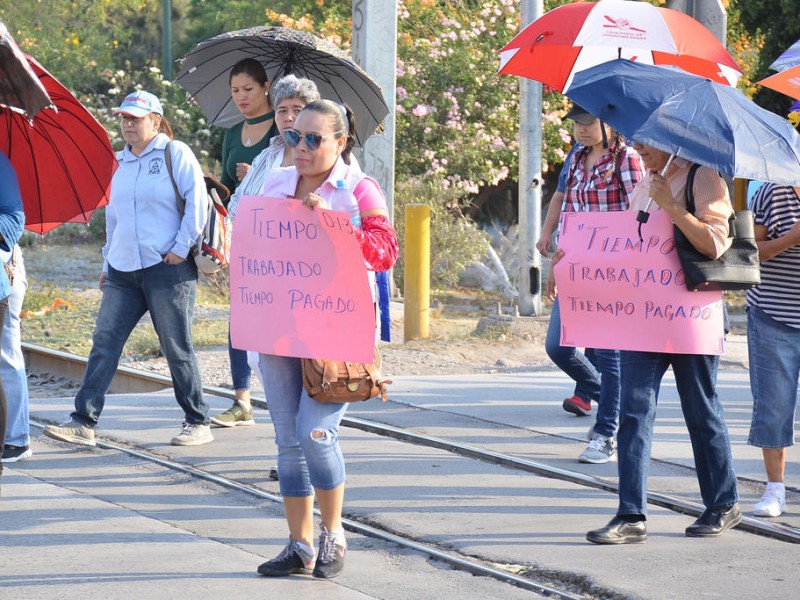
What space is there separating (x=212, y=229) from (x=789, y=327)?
10.8 ft

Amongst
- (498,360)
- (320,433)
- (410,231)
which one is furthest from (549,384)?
(320,433)

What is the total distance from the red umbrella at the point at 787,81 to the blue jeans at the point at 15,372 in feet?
12.9

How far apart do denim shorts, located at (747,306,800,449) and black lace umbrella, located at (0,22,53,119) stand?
11.4 ft

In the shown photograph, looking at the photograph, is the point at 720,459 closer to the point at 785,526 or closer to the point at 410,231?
the point at 785,526

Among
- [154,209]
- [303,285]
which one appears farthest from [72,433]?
[303,285]

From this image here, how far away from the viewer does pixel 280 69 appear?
26.8 ft

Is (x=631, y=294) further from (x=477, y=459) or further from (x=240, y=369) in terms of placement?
(x=240, y=369)

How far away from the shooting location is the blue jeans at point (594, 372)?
7402 mm

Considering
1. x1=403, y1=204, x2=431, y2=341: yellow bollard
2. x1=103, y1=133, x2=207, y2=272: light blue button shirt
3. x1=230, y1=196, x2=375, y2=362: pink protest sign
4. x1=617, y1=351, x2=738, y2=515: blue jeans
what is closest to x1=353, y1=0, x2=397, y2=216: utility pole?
x1=403, y1=204, x2=431, y2=341: yellow bollard

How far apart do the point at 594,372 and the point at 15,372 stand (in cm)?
349

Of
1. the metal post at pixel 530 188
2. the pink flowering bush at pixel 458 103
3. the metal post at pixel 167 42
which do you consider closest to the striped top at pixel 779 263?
the metal post at pixel 530 188

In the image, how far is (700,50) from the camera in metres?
7.73

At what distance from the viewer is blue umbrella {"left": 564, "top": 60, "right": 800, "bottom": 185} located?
543cm

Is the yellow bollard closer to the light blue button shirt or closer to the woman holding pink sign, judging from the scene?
the light blue button shirt
